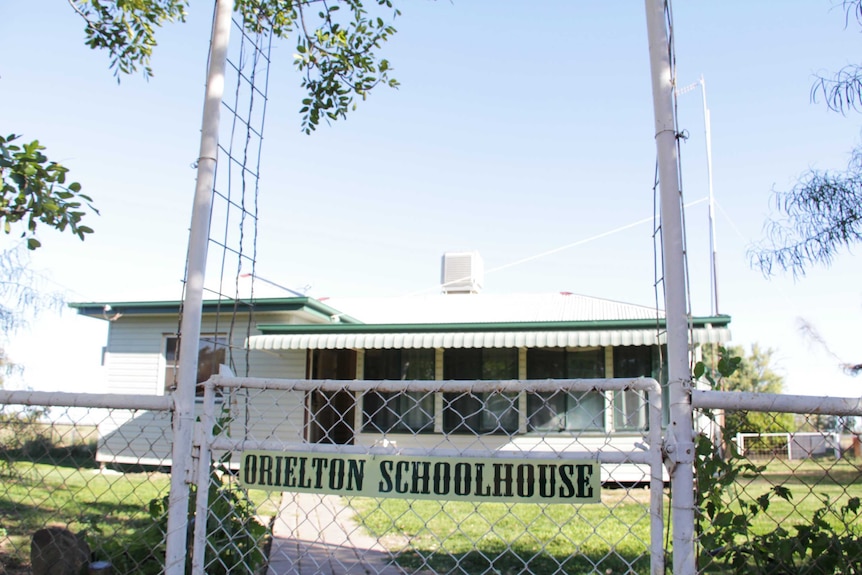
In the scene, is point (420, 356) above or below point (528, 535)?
above

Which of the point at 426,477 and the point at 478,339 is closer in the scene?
the point at 426,477

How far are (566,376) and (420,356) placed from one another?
274 centimetres

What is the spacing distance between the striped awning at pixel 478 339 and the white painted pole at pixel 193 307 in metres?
8.73

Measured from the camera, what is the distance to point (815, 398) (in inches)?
67.9

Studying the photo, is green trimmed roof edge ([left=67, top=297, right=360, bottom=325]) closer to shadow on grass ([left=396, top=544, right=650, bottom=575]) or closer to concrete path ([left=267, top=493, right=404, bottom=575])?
concrete path ([left=267, top=493, right=404, bottom=575])

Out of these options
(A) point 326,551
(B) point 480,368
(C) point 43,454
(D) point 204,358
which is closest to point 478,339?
(B) point 480,368

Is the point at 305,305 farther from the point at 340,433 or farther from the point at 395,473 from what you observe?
the point at 395,473

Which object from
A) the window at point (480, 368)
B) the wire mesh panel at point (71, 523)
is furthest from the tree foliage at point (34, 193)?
the window at point (480, 368)

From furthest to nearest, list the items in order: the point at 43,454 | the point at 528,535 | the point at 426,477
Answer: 1. the point at 528,535
2. the point at 43,454
3. the point at 426,477

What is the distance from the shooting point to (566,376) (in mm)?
12375

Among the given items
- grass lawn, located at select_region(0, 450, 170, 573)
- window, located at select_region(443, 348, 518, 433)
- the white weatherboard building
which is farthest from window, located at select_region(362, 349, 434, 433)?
grass lawn, located at select_region(0, 450, 170, 573)

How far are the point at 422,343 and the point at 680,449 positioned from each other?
10389 mm

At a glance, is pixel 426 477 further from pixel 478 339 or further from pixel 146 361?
pixel 146 361

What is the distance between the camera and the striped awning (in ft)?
36.3
